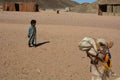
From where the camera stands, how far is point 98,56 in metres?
2.89

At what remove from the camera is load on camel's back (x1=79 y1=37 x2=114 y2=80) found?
2.85 m

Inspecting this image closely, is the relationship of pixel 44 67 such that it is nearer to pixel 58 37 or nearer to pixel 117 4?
pixel 58 37

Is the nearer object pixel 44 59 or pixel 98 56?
pixel 98 56

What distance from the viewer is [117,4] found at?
2302 inches

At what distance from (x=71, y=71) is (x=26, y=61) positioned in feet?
5.22

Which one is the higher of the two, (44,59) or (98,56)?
(98,56)

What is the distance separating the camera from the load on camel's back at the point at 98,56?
285 centimetres

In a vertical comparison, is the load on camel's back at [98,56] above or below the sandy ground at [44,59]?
above

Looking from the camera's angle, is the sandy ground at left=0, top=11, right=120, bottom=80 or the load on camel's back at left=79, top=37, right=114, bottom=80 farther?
the sandy ground at left=0, top=11, right=120, bottom=80

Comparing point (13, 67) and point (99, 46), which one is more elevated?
point (99, 46)

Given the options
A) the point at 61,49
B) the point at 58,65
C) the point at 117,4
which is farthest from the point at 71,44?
the point at 117,4

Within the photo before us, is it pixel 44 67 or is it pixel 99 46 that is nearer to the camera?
pixel 99 46

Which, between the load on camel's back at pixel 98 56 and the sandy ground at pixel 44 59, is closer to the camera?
the load on camel's back at pixel 98 56

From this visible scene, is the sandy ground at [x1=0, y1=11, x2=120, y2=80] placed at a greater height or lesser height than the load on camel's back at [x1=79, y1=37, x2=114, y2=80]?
lesser
